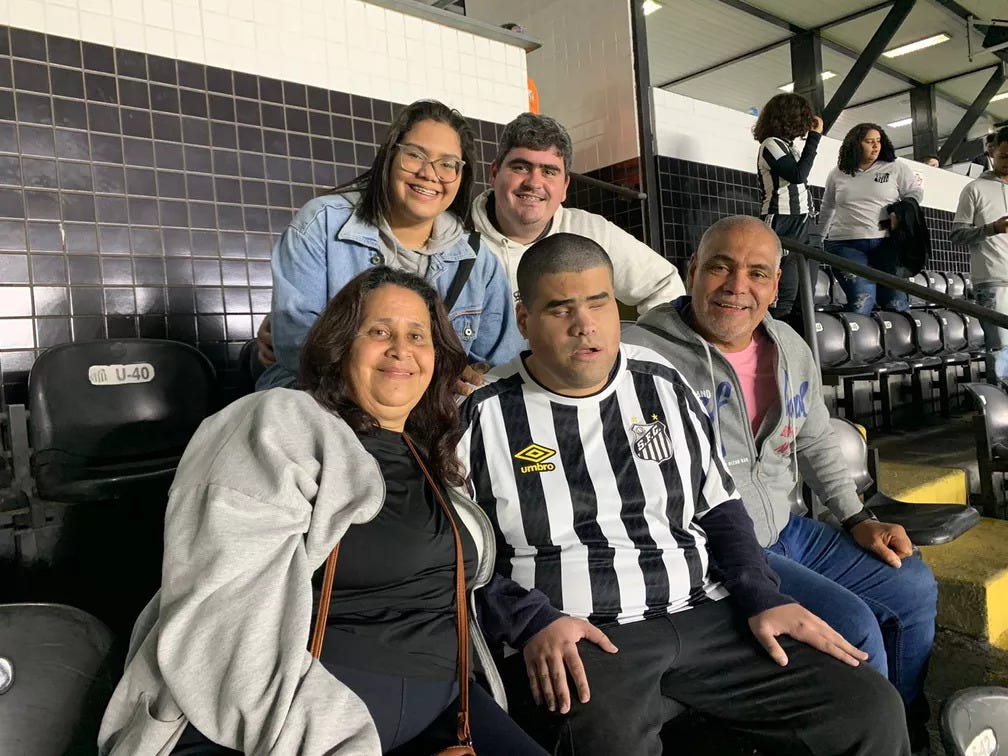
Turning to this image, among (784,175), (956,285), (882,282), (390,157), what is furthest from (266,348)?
(956,285)

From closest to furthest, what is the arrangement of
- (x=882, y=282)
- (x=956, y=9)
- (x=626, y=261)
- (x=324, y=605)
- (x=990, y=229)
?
(x=324, y=605) < (x=626, y=261) < (x=882, y=282) < (x=990, y=229) < (x=956, y=9)

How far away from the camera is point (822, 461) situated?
2.09 m

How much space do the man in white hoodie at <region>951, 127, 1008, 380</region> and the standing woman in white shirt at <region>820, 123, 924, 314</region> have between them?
1.78 feet

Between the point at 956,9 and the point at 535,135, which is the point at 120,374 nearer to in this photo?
the point at 535,135

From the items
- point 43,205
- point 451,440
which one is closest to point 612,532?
point 451,440

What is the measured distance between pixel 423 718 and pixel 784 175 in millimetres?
3864

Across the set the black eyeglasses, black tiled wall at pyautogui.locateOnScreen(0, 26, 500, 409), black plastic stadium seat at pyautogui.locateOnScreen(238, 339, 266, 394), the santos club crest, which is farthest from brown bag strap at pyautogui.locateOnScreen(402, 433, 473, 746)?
black tiled wall at pyautogui.locateOnScreen(0, 26, 500, 409)

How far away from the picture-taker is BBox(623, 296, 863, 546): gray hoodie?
1.92m

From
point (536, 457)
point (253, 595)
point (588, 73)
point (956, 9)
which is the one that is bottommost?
point (253, 595)

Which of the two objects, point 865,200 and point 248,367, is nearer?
point 248,367

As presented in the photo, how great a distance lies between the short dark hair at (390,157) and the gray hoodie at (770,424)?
0.69 meters

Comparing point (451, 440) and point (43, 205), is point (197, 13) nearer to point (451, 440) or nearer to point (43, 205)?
point (43, 205)

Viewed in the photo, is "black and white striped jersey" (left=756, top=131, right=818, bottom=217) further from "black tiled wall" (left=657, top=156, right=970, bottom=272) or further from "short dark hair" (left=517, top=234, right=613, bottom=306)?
"short dark hair" (left=517, top=234, right=613, bottom=306)

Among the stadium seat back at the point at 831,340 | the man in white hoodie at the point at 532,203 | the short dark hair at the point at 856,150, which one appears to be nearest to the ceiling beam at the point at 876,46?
the short dark hair at the point at 856,150
